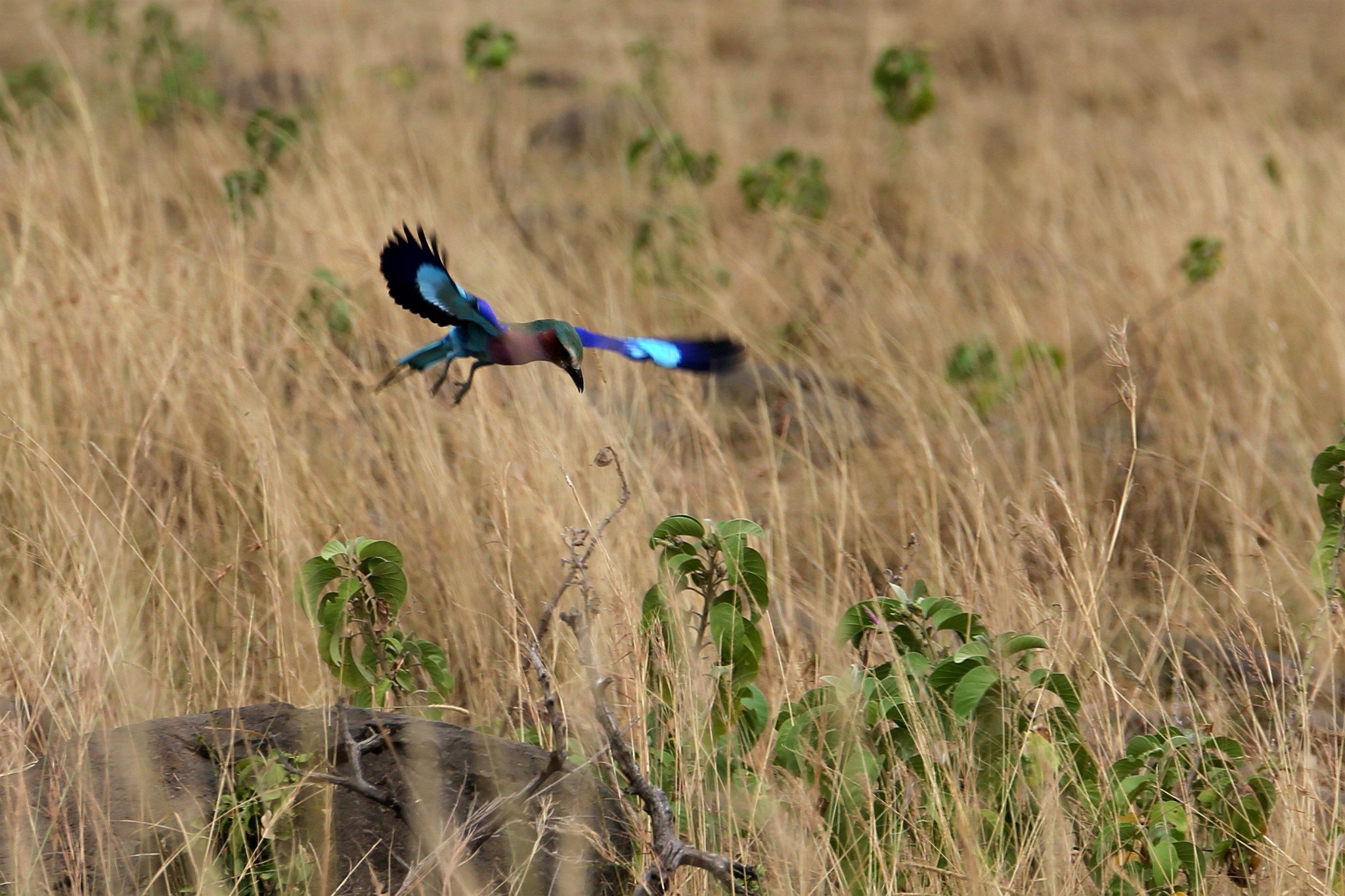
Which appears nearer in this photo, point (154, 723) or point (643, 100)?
point (154, 723)

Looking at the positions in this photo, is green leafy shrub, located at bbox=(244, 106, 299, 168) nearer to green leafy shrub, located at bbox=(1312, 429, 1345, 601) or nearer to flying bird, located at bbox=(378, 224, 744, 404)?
flying bird, located at bbox=(378, 224, 744, 404)

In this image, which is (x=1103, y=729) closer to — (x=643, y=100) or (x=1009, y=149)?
(x=643, y=100)

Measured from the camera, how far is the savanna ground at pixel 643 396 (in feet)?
7.50

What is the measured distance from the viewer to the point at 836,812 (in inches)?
74.2

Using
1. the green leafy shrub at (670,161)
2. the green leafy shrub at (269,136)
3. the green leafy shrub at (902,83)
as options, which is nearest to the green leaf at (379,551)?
the green leafy shrub at (269,136)

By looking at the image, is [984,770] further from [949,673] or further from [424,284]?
[424,284]

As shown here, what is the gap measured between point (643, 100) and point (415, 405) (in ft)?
12.0

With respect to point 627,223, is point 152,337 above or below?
below

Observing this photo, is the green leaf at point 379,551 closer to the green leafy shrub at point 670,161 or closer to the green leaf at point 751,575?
the green leaf at point 751,575

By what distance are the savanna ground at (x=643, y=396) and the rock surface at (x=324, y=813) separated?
0.48 ft

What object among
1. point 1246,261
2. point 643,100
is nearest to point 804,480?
point 1246,261

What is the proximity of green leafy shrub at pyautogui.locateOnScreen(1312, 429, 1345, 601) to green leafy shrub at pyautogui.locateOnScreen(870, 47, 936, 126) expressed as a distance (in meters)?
2.84

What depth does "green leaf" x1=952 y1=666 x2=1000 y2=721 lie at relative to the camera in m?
1.77

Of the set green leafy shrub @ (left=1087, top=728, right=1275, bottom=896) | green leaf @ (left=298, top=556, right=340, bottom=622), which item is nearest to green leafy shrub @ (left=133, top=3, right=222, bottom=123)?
green leaf @ (left=298, top=556, right=340, bottom=622)
